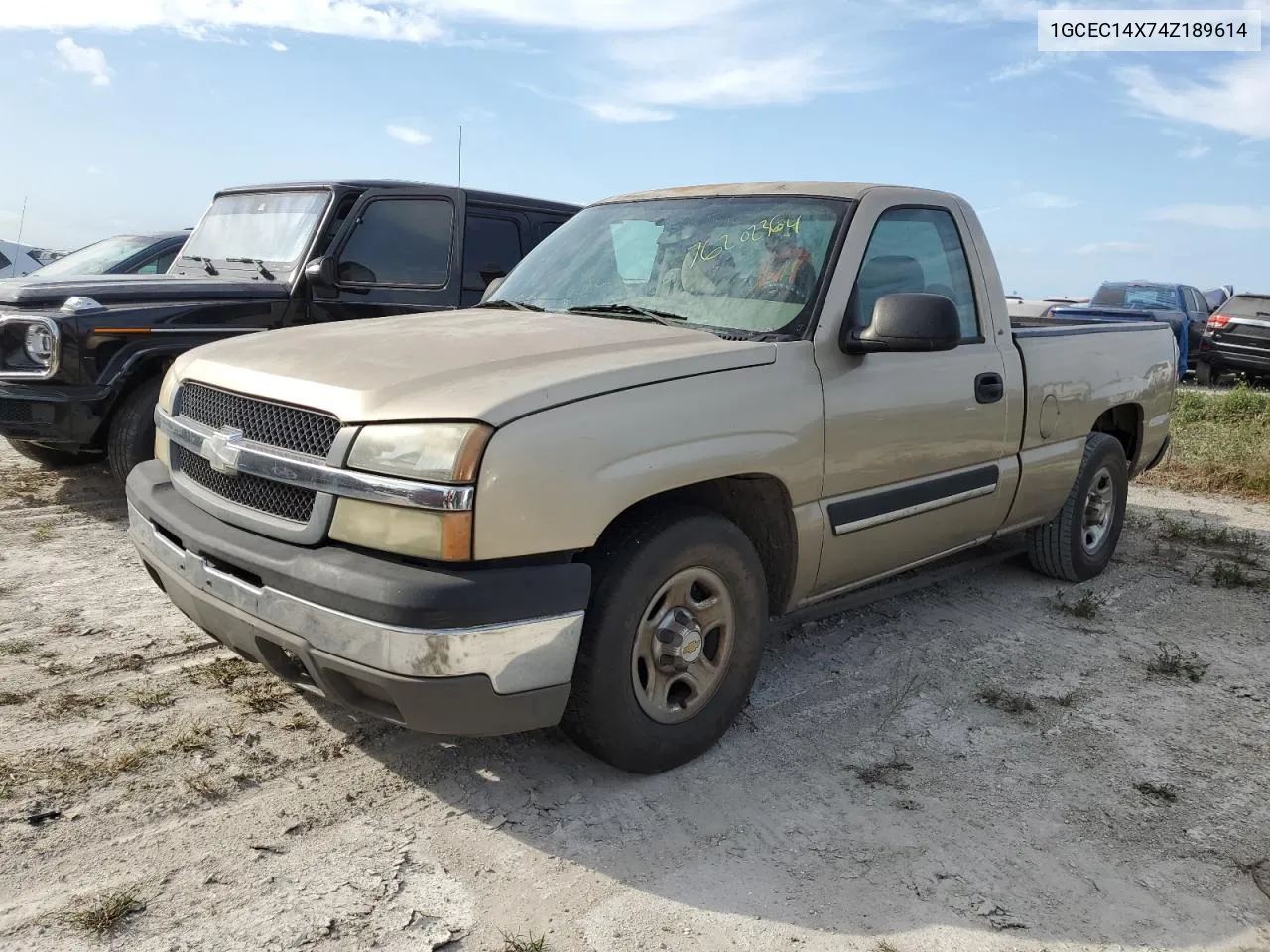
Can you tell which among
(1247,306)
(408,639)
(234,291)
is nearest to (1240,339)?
(1247,306)

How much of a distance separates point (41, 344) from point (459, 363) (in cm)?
400

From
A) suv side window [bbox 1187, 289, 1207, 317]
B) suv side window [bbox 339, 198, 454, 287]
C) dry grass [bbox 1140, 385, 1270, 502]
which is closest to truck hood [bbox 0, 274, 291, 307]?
suv side window [bbox 339, 198, 454, 287]

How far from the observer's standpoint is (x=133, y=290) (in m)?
6.07

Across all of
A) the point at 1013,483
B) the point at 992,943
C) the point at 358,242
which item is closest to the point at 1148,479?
the point at 1013,483

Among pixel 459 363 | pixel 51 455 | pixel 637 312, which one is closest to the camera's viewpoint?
pixel 459 363

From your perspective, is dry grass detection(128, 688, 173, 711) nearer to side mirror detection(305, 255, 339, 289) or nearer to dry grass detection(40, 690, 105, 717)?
dry grass detection(40, 690, 105, 717)

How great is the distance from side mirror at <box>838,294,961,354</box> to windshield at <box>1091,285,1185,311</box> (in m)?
15.6

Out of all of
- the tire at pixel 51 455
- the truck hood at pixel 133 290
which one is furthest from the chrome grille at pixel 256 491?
the tire at pixel 51 455

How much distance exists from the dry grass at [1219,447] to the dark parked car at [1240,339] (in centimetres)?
357

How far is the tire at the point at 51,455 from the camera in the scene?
682 cm

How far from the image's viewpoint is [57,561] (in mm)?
5125

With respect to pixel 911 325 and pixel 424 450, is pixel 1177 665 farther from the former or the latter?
pixel 424 450

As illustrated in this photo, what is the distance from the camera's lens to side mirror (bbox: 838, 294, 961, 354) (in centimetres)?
348

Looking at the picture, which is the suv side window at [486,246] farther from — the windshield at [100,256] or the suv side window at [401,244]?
the windshield at [100,256]
